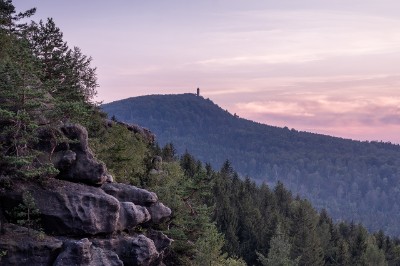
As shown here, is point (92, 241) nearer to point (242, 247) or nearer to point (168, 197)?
point (168, 197)

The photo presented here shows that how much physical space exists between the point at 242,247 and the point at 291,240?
11526 millimetres

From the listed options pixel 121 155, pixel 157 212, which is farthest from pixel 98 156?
pixel 157 212

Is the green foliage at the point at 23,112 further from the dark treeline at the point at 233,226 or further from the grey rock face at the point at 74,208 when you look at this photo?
the dark treeline at the point at 233,226

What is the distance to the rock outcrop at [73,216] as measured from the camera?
3381 centimetres

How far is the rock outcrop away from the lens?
33812 millimetres

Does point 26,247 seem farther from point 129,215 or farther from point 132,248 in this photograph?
point 129,215

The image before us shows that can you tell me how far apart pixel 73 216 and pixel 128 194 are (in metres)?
8.42

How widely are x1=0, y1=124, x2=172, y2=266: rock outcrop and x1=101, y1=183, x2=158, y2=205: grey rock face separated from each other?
85 millimetres

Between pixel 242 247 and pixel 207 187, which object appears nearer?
pixel 207 187

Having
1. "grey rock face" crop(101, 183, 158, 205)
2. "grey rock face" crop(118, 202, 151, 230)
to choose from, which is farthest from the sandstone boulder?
"grey rock face" crop(101, 183, 158, 205)

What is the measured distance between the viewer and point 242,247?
360 ft

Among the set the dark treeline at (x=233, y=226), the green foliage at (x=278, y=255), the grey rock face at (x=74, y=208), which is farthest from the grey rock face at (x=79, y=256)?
the green foliage at (x=278, y=255)

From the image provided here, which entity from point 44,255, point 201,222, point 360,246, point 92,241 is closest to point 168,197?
point 201,222

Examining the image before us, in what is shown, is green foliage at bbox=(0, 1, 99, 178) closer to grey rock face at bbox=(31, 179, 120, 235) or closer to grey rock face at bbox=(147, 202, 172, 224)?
grey rock face at bbox=(31, 179, 120, 235)
